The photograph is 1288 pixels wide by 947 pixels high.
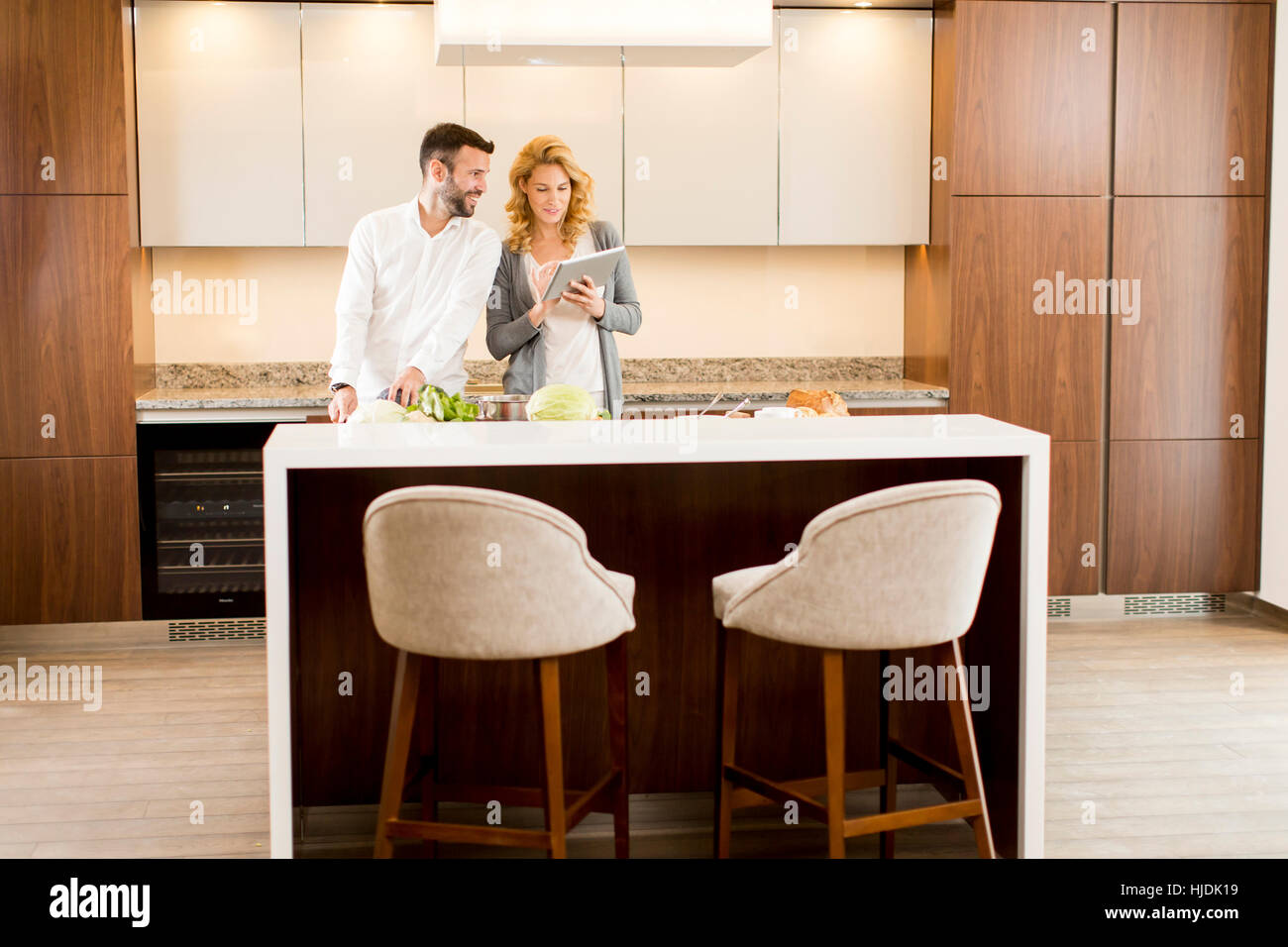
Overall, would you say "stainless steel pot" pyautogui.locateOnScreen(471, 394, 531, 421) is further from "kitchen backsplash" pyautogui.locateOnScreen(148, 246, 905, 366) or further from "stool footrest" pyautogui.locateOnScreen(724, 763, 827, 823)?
"kitchen backsplash" pyautogui.locateOnScreen(148, 246, 905, 366)

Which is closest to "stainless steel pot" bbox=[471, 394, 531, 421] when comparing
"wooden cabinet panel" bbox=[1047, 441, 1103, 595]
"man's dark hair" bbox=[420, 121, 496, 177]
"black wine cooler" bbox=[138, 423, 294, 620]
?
"man's dark hair" bbox=[420, 121, 496, 177]

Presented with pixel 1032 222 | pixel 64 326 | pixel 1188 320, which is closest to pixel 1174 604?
Answer: pixel 1188 320

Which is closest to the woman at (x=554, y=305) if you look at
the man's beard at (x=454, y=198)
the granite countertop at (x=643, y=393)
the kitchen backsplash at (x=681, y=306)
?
the man's beard at (x=454, y=198)

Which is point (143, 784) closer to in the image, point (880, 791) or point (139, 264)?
point (880, 791)

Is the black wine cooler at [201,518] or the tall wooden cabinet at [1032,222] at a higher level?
the tall wooden cabinet at [1032,222]

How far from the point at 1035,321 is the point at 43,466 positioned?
3545 millimetres

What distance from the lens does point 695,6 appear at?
3.19 meters

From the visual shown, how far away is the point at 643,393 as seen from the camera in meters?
4.66

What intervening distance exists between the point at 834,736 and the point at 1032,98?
319cm

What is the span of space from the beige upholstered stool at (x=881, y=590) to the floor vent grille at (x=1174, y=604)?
2.83 metres

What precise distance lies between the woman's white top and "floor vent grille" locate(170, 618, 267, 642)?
159cm

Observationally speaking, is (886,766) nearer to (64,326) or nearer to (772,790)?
(772,790)

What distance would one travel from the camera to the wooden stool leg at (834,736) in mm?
2248

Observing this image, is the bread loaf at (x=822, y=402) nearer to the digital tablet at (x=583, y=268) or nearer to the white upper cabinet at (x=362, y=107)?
the digital tablet at (x=583, y=268)
